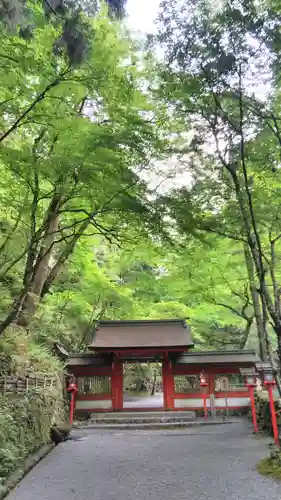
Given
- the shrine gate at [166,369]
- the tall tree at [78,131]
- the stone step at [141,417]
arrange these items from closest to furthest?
the tall tree at [78,131] → the stone step at [141,417] → the shrine gate at [166,369]

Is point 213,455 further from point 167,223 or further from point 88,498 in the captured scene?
point 167,223

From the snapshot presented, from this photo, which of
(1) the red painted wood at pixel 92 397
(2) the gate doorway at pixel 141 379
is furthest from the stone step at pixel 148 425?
(2) the gate doorway at pixel 141 379

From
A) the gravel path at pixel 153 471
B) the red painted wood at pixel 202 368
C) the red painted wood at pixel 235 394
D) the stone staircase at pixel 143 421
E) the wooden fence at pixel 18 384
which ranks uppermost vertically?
the red painted wood at pixel 202 368

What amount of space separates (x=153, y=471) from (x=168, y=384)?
340 inches

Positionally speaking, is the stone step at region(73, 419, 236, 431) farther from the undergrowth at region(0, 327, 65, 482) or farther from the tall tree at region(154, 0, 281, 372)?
the tall tree at region(154, 0, 281, 372)

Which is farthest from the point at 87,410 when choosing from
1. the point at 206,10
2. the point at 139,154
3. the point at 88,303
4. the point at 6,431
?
the point at 206,10

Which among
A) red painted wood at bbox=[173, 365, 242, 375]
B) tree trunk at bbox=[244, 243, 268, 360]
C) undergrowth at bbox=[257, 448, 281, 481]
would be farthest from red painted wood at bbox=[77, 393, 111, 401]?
undergrowth at bbox=[257, 448, 281, 481]

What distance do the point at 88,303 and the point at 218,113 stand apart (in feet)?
33.8

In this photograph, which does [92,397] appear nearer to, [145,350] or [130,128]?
[145,350]

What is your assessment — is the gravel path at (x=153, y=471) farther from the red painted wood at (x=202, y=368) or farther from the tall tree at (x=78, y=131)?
the red painted wood at (x=202, y=368)

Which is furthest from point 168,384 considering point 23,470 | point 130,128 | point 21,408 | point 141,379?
point 130,128

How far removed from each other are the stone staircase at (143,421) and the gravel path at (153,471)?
235 cm

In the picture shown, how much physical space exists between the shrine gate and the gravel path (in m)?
4.51

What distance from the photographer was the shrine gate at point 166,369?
14.8 metres
